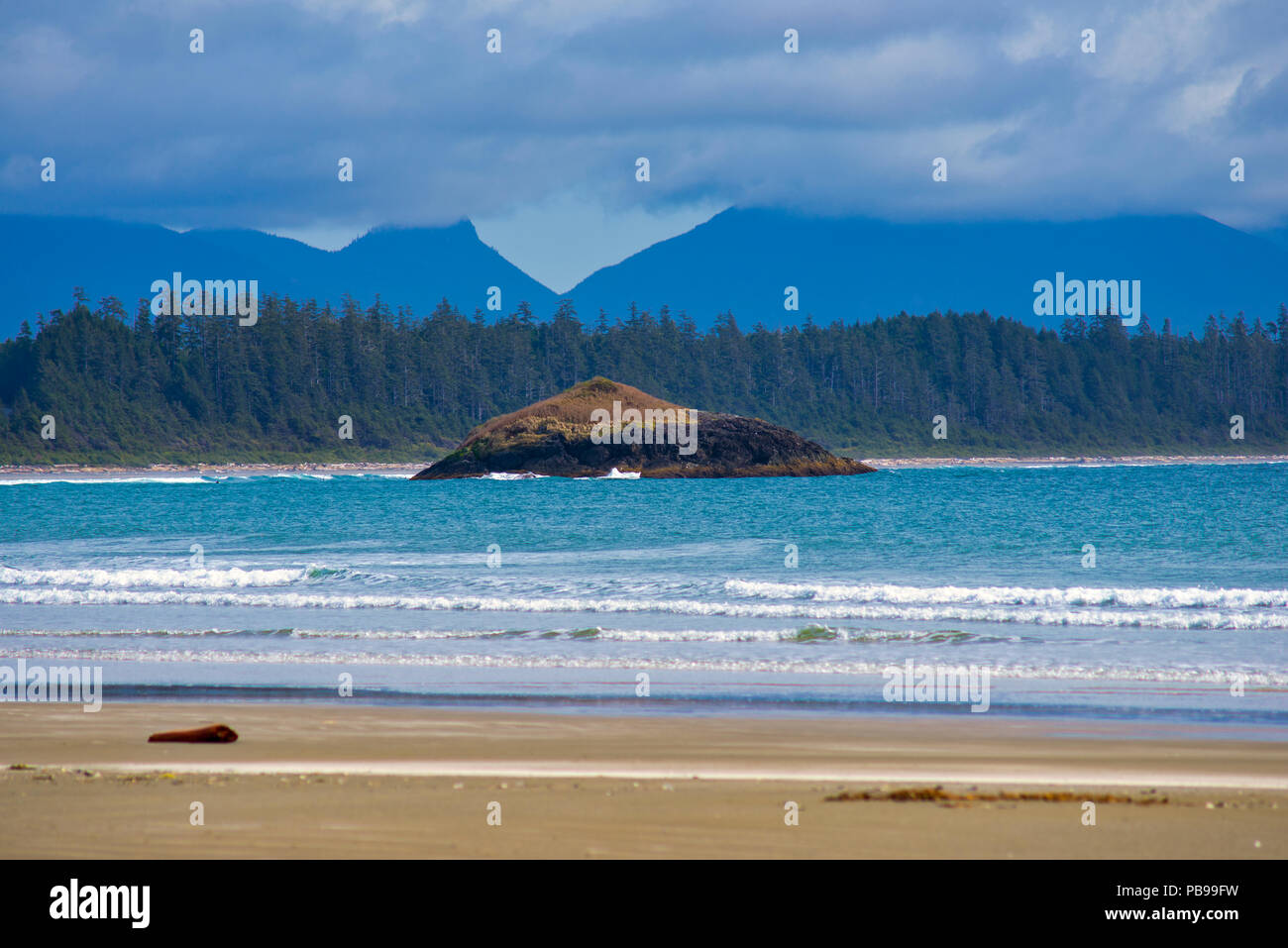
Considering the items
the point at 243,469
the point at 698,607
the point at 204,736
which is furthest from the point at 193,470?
the point at 204,736

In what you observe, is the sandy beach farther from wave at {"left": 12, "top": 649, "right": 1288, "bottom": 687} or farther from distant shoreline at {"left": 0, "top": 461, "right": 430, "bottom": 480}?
distant shoreline at {"left": 0, "top": 461, "right": 430, "bottom": 480}

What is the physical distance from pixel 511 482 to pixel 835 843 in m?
65.5

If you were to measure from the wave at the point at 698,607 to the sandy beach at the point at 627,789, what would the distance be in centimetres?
723

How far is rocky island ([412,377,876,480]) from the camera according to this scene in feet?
263

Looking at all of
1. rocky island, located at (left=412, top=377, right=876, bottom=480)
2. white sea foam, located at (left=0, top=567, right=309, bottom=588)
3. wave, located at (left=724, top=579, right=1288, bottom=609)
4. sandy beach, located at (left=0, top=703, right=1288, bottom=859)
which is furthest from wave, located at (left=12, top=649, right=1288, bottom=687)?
rocky island, located at (left=412, top=377, right=876, bottom=480)

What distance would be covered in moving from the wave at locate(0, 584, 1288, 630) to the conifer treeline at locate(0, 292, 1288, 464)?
347 feet

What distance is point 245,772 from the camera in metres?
8.88

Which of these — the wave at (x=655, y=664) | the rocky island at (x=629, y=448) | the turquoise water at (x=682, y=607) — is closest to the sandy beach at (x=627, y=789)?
the turquoise water at (x=682, y=607)

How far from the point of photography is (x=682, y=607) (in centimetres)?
1939

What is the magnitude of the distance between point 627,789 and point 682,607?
36.5 feet

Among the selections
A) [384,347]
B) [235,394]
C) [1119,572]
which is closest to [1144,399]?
[384,347]

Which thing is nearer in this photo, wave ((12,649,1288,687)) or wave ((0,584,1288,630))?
wave ((12,649,1288,687))

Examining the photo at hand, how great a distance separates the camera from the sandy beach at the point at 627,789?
22.8ft
